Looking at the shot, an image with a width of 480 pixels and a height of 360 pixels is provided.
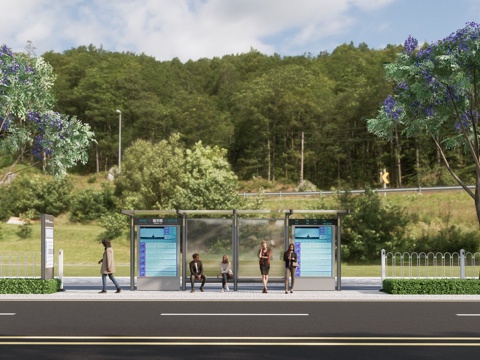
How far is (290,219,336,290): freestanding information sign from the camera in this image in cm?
2238

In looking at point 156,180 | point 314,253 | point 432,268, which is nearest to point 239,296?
point 314,253

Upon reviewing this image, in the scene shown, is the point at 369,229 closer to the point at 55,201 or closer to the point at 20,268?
the point at 20,268

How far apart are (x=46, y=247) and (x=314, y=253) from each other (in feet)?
28.1

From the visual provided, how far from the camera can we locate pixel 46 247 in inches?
848

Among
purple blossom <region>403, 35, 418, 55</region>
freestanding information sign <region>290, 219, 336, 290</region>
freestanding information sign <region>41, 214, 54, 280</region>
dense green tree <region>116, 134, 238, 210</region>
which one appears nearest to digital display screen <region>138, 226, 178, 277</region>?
freestanding information sign <region>41, 214, 54, 280</region>

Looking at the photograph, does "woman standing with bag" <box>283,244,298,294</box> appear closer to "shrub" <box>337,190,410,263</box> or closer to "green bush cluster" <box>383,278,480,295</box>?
"green bush cluster" <box>383,278,480,295</box>

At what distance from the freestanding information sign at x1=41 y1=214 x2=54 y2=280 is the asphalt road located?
111 inches

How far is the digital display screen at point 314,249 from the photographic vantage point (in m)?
22.4

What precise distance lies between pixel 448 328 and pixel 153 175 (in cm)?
4547

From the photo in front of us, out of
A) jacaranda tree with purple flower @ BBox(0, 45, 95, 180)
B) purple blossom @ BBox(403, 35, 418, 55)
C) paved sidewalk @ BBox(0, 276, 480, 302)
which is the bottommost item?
paved sidewalk @ BBox(0, 276, 480, 302)

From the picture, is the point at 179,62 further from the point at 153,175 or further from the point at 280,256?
the point at 280,256

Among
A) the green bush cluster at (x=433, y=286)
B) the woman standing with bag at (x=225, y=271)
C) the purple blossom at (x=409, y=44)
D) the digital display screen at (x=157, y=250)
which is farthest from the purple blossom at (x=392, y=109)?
the digital display screen at (x=157, y=250)

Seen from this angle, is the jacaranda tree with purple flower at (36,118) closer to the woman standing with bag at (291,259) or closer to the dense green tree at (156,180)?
the woman standing with bag at (291,259)
